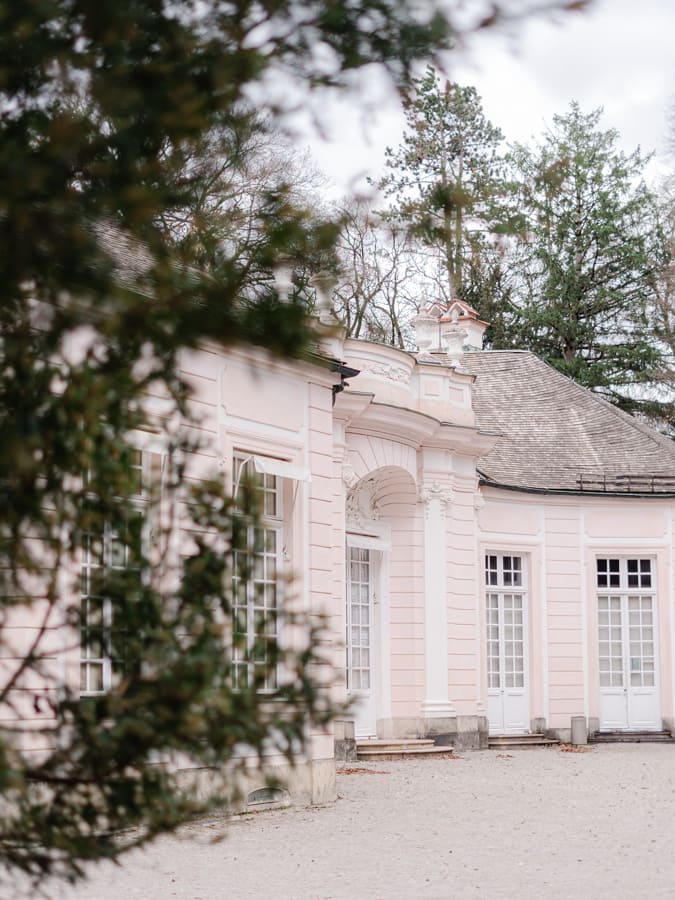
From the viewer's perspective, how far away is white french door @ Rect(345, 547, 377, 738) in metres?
17.4

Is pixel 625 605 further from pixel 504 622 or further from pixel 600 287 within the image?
pixel 600 287

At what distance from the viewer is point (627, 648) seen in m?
20.8

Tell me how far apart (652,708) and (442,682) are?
182 inches

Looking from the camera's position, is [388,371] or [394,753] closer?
[394,753]

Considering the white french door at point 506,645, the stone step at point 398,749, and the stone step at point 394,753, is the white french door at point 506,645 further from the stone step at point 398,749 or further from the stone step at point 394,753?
the stone step at point 394,753

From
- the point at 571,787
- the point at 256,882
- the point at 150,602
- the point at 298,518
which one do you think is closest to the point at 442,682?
the point at 571,787

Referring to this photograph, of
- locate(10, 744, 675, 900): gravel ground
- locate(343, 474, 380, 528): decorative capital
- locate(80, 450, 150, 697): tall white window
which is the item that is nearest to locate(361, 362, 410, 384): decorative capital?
locate(343, 474, 380, 528): decorative capital

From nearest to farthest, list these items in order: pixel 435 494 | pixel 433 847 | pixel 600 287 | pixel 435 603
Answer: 1. pixel 433 847
2. pixel 435 603
3. pixel 435 494
4. pixel 600 287

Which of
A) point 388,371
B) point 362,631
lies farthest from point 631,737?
point 388,371

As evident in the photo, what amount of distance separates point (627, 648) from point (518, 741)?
8.87 feet

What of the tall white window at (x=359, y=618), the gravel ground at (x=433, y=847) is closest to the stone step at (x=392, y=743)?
the tall white window at (x=359, y=618)

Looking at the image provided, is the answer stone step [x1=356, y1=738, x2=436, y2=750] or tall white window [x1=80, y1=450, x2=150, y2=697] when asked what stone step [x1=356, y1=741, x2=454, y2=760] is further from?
tall white window [x1=80, y1=450, x2=150, y2=697]

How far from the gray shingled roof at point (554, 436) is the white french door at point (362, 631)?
110 inches

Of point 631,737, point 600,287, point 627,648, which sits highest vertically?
point 600,287
